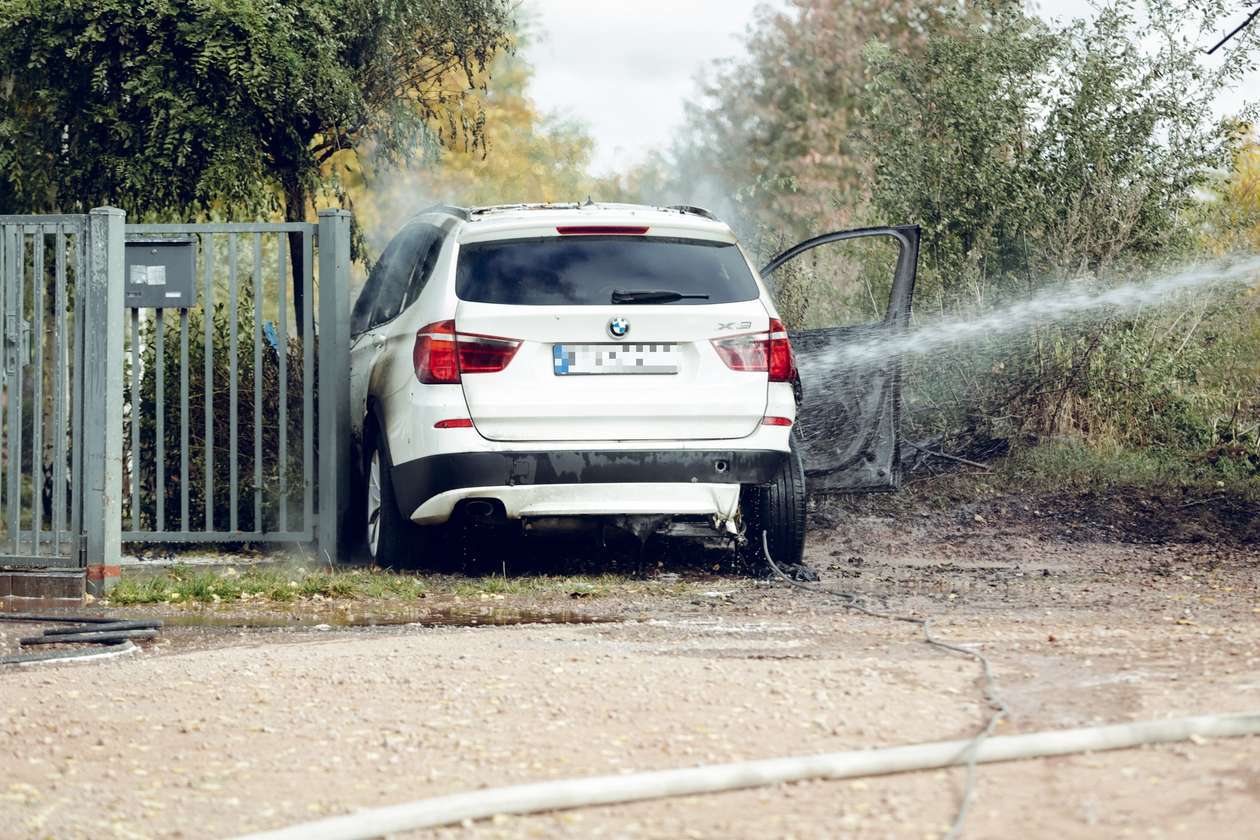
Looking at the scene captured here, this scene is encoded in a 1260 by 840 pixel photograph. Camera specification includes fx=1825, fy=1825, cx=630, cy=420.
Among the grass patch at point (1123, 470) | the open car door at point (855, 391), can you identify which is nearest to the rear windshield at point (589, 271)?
the open car door at point (855, 391)

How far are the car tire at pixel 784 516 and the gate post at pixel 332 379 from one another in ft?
7.48

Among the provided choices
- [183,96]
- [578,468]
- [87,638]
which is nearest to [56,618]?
[87,638]

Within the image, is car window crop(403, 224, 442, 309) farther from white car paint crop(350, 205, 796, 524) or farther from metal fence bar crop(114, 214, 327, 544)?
metal fence bar crop(114, 214, 327, 544)

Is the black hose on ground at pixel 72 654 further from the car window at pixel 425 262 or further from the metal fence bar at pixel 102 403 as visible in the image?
the car window at pixel 425 262

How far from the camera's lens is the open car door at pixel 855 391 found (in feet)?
34.8

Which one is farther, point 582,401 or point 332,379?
point 332,379

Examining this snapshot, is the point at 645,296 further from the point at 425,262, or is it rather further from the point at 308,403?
the point at 308,403

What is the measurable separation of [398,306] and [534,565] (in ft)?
5.41

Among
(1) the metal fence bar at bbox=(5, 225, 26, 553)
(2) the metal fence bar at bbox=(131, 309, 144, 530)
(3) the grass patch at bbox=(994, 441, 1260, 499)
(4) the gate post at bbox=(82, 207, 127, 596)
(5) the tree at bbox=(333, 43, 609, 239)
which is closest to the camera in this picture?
(4) the gate post at bbox=(82, 207, 127, 596)

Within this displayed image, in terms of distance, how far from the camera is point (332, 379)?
10047mm

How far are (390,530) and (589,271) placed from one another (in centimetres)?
174

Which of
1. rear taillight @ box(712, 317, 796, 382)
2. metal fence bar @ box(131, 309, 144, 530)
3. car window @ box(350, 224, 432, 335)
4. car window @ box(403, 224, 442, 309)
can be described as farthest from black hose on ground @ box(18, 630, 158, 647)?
rear taillight @ box(712, 317, 796, 382)

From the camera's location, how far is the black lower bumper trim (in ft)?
29.0

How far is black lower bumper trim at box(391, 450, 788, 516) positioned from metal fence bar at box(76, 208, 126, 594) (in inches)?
60.2
